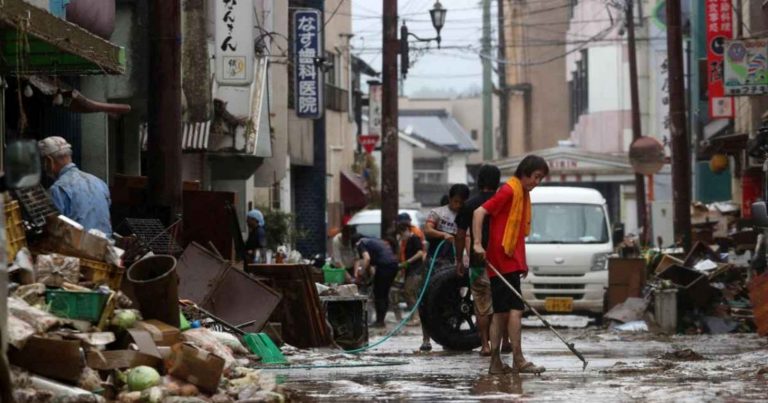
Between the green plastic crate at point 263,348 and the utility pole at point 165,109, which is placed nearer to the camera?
the green plastic crate at point 263,348

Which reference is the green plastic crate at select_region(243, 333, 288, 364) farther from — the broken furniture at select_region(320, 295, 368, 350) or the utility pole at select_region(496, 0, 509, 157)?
the utility pole at select_region(496, 0, 509, 157)

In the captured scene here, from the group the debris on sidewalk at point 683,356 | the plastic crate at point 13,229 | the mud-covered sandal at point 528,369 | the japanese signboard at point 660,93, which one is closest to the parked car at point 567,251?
the debris on sidewalk at point 683,356

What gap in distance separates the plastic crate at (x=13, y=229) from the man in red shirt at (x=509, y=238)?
3.97 m

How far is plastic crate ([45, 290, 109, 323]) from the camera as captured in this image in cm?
1095

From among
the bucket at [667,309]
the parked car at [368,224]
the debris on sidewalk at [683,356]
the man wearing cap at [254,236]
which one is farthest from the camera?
the parked car at [368,224]

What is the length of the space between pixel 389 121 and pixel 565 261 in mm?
5808

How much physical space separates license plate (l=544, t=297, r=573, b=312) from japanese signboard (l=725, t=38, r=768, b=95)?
14.1ft

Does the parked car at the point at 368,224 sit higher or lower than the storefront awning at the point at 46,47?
lower

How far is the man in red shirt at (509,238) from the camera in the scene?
13859 mm

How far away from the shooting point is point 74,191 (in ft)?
45.6

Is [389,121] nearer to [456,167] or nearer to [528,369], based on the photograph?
[528,369]

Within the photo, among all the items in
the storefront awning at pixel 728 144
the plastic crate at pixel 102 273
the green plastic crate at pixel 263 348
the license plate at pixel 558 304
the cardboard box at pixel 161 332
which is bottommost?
the license plate at pixel 558 304

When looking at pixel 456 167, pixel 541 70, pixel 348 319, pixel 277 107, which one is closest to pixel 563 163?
pixel 541 70

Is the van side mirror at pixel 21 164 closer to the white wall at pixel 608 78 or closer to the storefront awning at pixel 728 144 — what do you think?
the storefront awning at pixel 728 144
